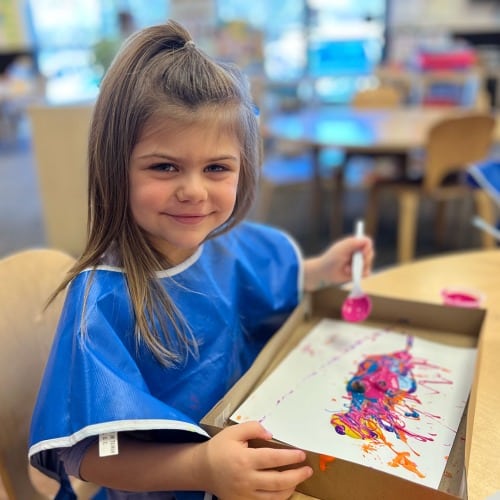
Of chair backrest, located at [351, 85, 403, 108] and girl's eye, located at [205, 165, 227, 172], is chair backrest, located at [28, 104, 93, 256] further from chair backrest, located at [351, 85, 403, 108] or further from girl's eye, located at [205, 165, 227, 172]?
girl's eye, located at [205, 165, 227, 172]

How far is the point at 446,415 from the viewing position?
65cm

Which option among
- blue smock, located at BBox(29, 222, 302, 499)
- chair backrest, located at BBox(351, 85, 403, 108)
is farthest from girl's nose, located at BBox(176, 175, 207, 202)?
chair backrest, located at BBox(351, 85, 403, 108)

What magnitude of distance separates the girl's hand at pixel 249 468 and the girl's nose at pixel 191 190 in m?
0.27

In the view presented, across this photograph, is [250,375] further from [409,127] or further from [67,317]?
[409,127]

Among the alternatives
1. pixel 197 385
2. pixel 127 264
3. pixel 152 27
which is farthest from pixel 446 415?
pixel 152 27

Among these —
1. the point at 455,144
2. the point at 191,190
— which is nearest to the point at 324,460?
the point at 191,190

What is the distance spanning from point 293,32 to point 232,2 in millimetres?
727

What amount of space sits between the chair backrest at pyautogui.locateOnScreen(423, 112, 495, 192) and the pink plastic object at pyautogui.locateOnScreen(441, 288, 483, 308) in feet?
4.91

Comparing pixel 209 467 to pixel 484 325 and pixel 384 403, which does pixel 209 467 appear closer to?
pixel 384 403

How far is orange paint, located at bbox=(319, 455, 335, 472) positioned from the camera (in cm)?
54

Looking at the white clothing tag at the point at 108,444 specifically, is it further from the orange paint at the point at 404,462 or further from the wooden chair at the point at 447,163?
the wooden chair at the point at 447,163

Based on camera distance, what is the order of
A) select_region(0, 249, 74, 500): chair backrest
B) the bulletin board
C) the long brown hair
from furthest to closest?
the bulletin board < select_region(0, 249, 74, 500): chair backrest < the long brown hair

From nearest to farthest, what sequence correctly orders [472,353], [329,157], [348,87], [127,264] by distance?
[127,264] < [472,353] < [329,157] < [348,87]

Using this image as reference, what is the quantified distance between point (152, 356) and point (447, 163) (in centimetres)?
214
